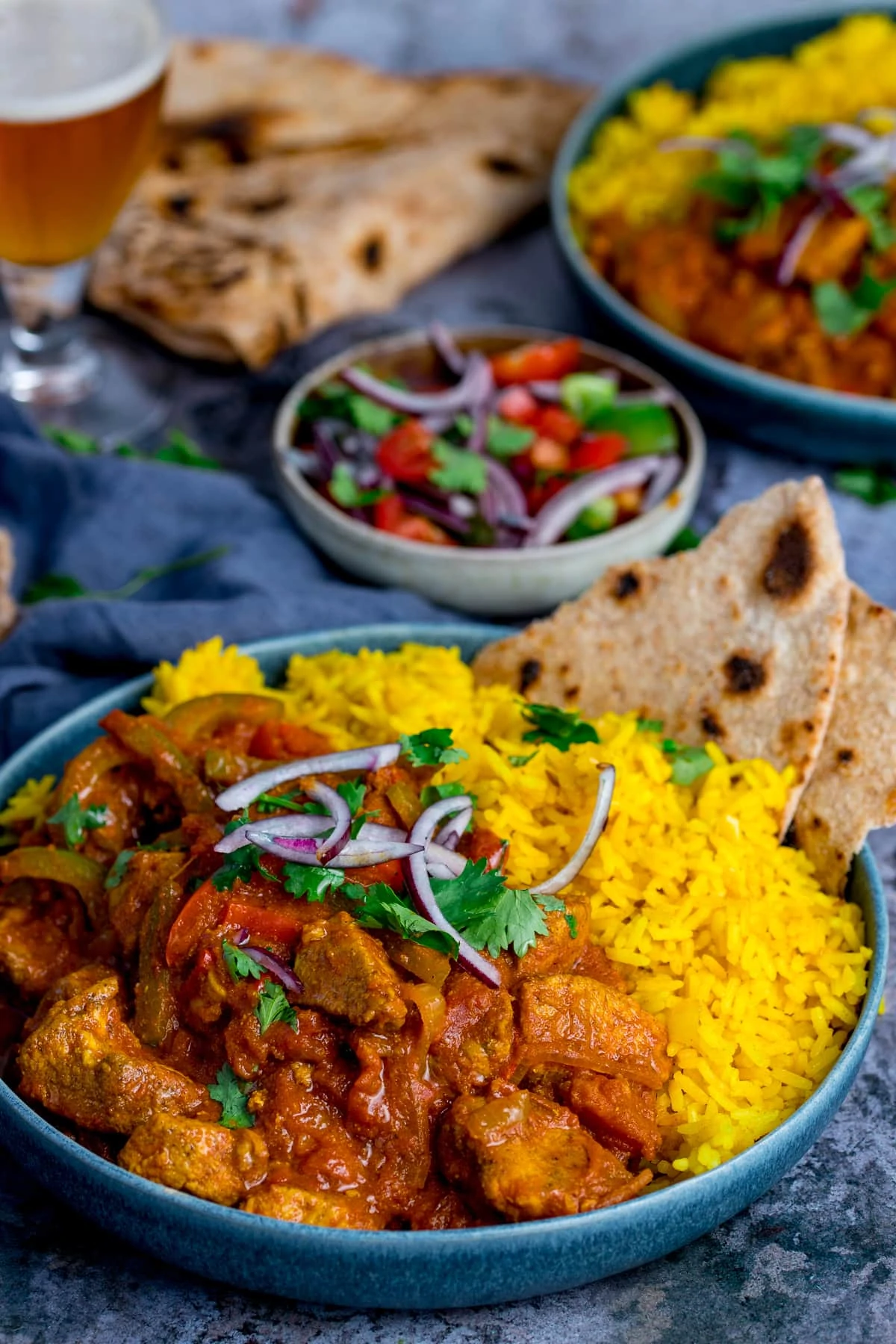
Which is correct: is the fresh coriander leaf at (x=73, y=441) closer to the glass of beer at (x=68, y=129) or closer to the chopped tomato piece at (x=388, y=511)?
the glass of beer at (x=68, y=129)

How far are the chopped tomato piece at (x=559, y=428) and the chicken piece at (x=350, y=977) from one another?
2.40 metres

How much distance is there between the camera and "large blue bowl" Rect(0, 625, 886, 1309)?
2.66m

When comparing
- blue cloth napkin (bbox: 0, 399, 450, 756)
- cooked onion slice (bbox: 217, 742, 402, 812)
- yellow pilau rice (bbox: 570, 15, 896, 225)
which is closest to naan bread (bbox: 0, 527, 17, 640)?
blue cloth napkin (bbox: 0, 399, 450, 756)

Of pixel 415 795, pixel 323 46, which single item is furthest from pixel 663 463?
pixel 323 46

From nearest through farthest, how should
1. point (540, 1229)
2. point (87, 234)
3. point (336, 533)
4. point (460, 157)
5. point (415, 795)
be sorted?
point (540, 1229) → point (415, 795) → point (336, 533) → point (87, 234) → point (460, 157)

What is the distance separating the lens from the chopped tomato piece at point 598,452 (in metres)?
4.88

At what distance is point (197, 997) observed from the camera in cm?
303

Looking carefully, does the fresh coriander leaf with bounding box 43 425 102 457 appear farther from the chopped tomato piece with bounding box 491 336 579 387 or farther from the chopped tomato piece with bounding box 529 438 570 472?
the chopped tomato piece with bounding box 529 438 570 472

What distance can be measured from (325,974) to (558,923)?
1.64 ft

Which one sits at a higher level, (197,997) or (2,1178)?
(197,997)

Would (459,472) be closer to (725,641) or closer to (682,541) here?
(682,541)

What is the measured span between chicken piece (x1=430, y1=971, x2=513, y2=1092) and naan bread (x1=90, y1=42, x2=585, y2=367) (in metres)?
3.13

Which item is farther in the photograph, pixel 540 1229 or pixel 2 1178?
pixel 2 1178

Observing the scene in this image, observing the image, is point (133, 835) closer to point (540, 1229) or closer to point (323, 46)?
point (540, 1229)
